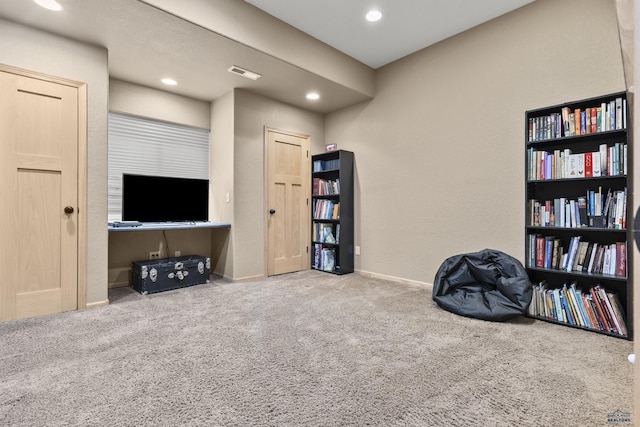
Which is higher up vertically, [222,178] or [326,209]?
A: [222,178]

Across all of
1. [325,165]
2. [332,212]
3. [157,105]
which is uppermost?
[157,105]

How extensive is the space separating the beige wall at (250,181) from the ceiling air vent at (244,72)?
46 centimetres

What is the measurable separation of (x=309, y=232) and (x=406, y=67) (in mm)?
2633

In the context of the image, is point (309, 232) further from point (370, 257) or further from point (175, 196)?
point (175, 196)

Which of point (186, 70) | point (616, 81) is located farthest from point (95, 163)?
point (616, 81)

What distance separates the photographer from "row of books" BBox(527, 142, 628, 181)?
2273mm

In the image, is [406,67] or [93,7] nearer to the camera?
[93,7]

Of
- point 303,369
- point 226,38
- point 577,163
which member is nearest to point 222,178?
point 226,38

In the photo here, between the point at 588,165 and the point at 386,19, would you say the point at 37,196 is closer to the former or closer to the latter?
the point at 386,19

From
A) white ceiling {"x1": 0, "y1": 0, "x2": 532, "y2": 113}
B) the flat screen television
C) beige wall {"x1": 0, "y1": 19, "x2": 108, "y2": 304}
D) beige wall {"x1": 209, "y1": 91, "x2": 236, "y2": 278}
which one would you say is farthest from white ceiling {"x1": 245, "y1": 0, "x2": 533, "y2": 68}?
the flat screen television

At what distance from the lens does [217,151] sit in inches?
168

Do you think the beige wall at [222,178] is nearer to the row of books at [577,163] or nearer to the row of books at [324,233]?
the row of books at [324,233]

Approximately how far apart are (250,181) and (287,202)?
0.66 metres

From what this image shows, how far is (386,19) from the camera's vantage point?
3.13 m
